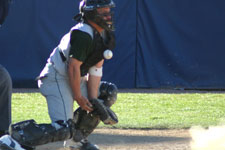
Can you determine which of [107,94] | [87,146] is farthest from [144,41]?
[87,146]

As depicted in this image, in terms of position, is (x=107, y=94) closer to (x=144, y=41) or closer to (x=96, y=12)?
(x=96, y=12)

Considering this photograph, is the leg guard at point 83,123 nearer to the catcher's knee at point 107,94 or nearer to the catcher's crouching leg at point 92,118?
the catcher's crouching leg at point 92,118

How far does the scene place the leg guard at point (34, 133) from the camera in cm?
451

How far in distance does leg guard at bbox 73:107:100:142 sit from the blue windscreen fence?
5766mm

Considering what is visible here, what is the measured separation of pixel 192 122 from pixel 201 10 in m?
4.31

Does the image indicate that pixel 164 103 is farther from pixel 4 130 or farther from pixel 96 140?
pixel 4 130

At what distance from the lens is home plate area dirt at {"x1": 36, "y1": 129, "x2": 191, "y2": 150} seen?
5680 mm

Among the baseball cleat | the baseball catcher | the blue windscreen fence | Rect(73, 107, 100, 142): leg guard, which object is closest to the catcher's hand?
the baseball catcher

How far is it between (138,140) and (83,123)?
3.40 feet

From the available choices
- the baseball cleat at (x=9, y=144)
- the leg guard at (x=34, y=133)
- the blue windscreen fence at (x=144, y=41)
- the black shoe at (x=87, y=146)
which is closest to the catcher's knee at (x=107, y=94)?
the black shoe at (x=87, y=146)

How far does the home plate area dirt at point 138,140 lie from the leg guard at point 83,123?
45cm

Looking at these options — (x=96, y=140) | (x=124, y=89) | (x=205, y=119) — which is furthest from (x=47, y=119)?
(x=124, y=89)

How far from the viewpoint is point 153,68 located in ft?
36.2

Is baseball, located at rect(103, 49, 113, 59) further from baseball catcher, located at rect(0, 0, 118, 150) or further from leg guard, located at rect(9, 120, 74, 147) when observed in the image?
leg guard, located at rect(9, 120, 74, 147)
